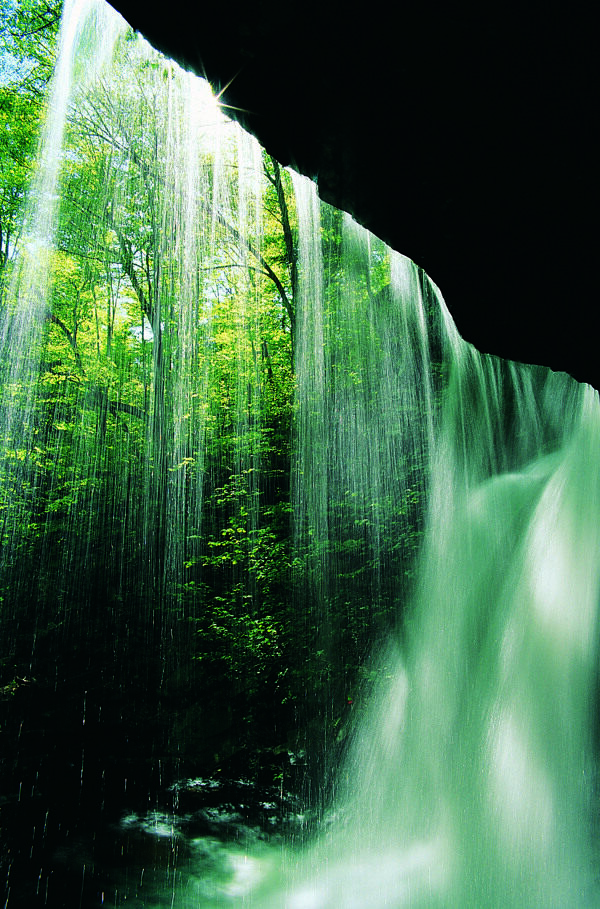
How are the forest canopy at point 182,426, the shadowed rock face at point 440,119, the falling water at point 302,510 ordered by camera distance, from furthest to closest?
the forest canopy at point 182,426 → the falling water at point 302,510 → the shadowed rock face at point 440,119

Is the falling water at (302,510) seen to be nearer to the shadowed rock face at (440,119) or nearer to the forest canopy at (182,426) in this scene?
the forest canopy at (182,426)

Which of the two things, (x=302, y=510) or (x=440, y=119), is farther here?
(x=302, y=510)

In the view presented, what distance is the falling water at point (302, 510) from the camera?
5.23 meters

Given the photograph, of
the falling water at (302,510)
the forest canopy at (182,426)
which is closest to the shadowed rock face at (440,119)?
the falling water at (302,510)

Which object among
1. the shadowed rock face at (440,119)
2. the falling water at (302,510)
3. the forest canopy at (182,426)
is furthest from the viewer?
the forest canopy at (182,426)

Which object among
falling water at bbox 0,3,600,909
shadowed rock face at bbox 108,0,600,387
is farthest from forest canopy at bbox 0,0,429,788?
shadowed rock face at bbox 108,0,600,387

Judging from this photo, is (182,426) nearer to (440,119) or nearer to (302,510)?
(302,510)

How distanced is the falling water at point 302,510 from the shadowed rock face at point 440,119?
3738 mm

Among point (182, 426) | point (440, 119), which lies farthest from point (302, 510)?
point (440, 119)

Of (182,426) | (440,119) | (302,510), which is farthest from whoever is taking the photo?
(182,426)

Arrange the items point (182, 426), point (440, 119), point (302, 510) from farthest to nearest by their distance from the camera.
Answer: point (182, 426) < point (302, 510) < point (440, 119)

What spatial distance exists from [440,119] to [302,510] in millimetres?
7299

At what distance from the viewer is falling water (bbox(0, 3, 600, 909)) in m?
5.23

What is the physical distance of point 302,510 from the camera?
9.19 metres
